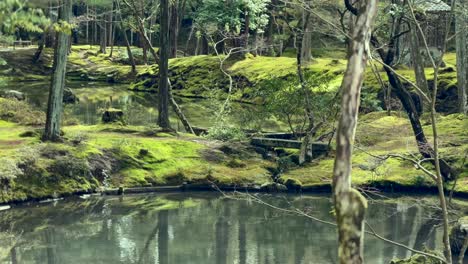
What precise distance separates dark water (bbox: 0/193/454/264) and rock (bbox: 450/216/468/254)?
1.10 m

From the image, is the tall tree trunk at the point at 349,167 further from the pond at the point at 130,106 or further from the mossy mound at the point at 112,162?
the pond at the point at 130,106

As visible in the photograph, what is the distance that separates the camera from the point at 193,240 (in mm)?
20000

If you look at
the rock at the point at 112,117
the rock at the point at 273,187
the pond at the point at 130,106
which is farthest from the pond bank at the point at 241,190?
the rock at the point at 112,117

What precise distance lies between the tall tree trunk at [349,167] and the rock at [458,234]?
10559 mm

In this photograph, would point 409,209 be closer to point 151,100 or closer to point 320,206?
point 320,206

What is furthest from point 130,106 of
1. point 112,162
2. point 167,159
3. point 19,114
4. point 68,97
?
point 112,162

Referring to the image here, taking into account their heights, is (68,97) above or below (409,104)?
below

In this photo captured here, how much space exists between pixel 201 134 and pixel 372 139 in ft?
26.5

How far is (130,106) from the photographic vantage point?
47469 millimetres

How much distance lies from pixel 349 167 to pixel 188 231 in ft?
44.1

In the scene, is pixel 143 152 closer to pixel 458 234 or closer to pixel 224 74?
pixel 458 234

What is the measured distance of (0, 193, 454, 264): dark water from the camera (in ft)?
60.1

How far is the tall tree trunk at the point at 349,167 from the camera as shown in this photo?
8.13m

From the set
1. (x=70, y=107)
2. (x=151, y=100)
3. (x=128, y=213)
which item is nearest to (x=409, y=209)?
(x=128, y=213)
